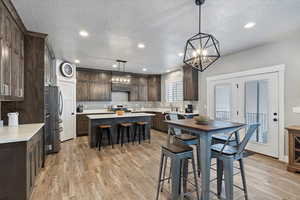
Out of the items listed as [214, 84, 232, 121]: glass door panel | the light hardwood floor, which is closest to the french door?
[214, 84, 232, 121]: glass door panel

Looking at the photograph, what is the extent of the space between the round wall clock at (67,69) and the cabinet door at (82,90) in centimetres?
79

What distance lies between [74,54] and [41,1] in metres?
2.54

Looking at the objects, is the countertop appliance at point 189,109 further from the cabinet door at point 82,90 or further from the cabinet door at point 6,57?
the cabinet door at point 6,57

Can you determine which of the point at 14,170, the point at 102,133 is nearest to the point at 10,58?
the point at 14,170

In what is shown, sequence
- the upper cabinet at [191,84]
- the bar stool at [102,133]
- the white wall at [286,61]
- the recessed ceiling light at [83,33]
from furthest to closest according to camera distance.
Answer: the upper cabinet at [191,84] < the bar stool at [102,133] < the white wall at [286,61] < the recessed ceiling light at [83,33]

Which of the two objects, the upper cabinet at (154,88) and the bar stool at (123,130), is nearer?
the bar stool at (123,130)

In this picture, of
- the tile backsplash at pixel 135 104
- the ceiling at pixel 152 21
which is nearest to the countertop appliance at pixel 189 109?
the tile backsplash at pixel 135 104

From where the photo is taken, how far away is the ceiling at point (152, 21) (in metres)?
2.19

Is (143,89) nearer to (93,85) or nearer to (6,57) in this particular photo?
(93,85)

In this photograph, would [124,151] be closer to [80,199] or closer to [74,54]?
[80,199]

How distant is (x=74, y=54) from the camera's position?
179 inches

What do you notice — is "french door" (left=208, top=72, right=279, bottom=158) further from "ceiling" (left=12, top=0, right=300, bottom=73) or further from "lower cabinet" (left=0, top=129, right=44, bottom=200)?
"lower cabinet" (left=0, top=129, right=44, bottom=200)

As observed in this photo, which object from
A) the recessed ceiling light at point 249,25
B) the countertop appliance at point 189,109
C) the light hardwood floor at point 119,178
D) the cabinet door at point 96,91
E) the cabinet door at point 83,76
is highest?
the recessed ceiling light at point 249,25

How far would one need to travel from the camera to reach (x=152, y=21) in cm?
265
